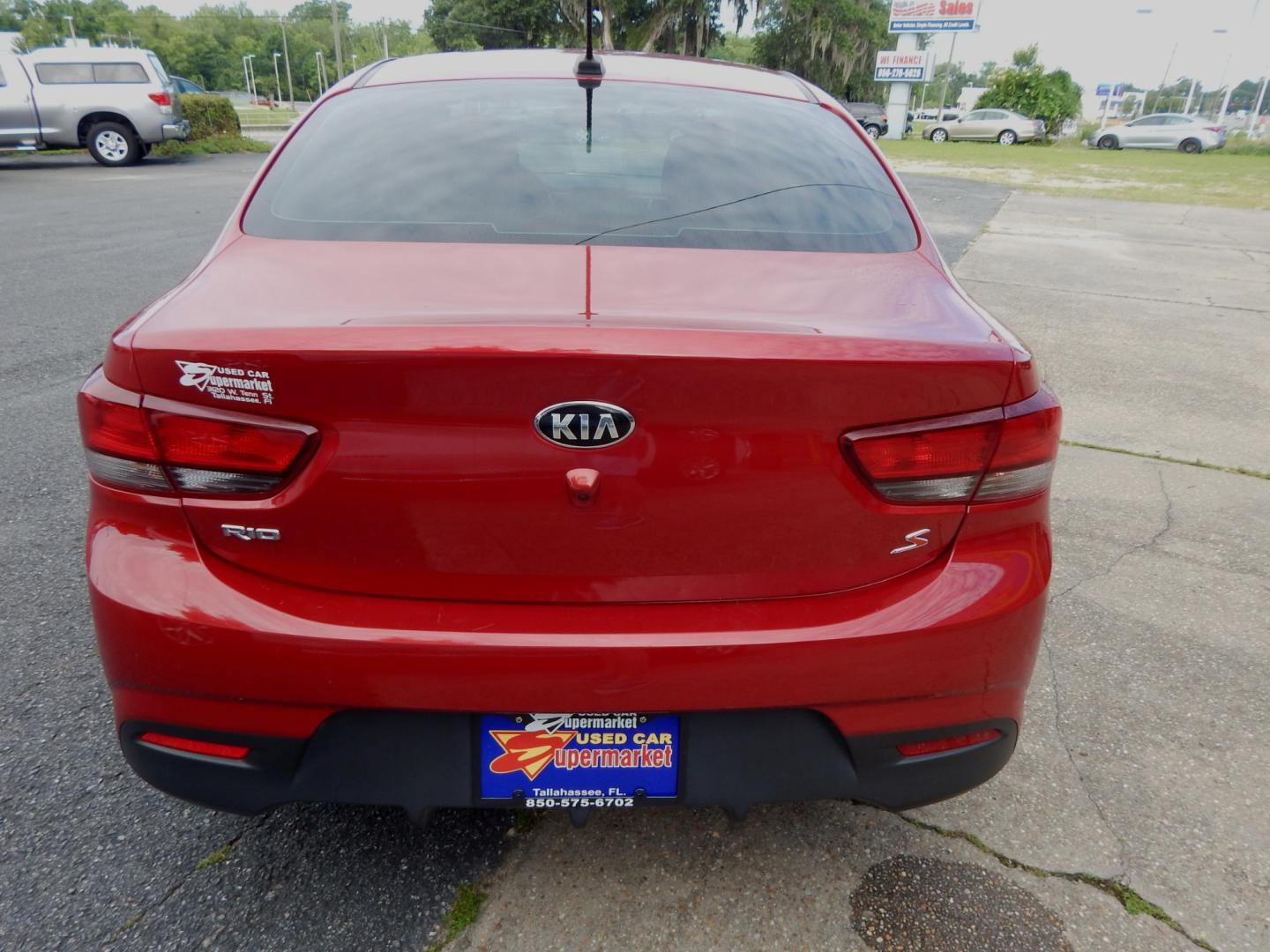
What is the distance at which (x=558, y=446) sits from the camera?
1413 mm

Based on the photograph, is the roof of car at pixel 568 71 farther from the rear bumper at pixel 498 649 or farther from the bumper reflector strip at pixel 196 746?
the bumper reflector strip at pixel 196 746

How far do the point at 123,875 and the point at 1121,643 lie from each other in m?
2.86

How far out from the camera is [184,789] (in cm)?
165

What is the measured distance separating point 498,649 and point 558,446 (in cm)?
35

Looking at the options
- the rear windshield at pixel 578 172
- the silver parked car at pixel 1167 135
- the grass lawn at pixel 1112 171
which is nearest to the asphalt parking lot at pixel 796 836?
the rear windshield at pixel 578 172

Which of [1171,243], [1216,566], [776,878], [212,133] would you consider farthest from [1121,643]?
[212,133]

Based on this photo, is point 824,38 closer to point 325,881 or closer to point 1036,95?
point 1036,95

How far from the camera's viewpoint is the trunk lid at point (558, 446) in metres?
1.40

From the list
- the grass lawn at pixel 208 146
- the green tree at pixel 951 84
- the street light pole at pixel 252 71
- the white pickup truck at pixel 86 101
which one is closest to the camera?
the white pickup truck at pixel 86 101

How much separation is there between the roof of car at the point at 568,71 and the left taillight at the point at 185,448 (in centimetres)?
145

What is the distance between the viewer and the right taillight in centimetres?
149

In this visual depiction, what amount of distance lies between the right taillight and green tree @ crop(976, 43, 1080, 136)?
49.1 meters

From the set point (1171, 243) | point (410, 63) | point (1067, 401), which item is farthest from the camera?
point (1171, 243)

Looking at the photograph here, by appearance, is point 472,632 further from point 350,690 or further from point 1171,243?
point 1171,243
